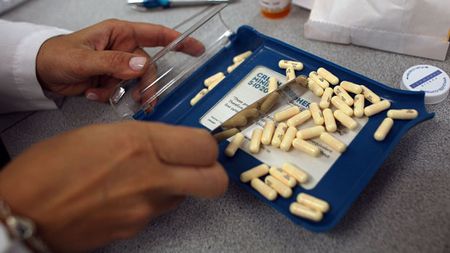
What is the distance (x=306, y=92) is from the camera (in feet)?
2.12

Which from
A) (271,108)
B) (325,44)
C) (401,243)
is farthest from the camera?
(325,44)

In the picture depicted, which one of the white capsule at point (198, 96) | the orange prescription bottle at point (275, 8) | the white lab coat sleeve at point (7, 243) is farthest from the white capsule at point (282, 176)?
the orange prescription bottle at point (275, 8)

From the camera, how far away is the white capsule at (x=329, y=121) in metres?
0.57

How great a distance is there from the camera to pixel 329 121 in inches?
22.9

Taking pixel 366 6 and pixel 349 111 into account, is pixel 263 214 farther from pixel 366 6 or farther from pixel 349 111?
pixel 366 6

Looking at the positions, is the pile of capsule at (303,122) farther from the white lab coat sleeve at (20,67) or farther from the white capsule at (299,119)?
the white lab coat sleeve at (20,67)

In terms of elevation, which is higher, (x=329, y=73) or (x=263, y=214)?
(x=329, y=73)

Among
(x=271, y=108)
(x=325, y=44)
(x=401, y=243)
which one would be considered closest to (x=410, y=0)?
(x=325, y=44)

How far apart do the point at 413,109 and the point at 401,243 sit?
0.20 m

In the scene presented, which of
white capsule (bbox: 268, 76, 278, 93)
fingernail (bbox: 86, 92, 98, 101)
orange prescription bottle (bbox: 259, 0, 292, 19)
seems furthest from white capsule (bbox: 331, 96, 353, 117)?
fingernail (bbox: 86, 92, 98, 101)

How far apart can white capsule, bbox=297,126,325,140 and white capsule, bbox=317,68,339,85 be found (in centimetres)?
10

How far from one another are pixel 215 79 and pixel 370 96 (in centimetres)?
28

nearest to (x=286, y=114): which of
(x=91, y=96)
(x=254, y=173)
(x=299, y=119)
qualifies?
(x=299, y=119)

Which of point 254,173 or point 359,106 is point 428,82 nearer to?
point 359,106
